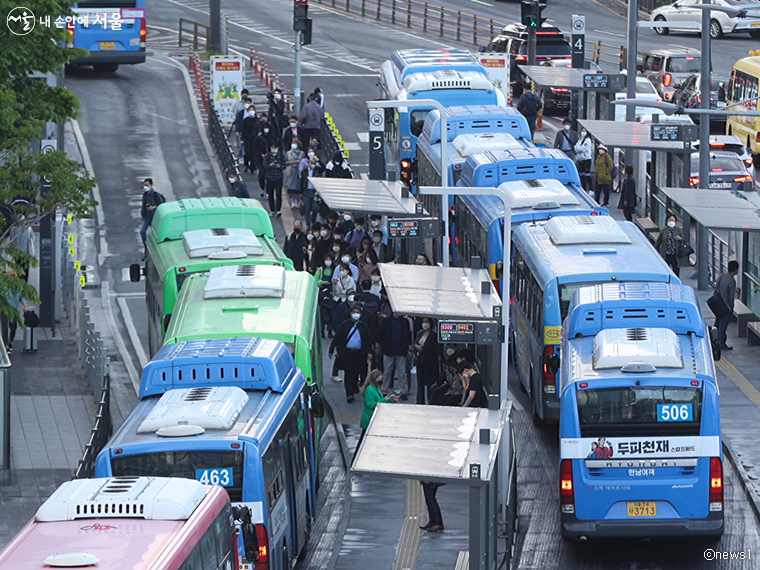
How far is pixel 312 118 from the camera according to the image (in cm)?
4097

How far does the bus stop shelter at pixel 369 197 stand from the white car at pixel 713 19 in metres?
37.2

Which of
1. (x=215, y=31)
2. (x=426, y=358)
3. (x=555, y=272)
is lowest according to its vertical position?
(x=426, y=358)

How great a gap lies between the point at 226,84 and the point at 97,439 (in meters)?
26.5

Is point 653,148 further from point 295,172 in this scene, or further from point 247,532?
point 247,532

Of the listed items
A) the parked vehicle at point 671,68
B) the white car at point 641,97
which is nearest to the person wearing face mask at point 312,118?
the white car at point 641,97

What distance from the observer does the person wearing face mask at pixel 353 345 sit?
23.9 metres

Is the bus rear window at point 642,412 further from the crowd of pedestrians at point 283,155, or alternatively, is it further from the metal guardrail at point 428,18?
the metal guardrail at point 428,18

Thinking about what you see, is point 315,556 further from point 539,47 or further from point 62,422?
point 539,47

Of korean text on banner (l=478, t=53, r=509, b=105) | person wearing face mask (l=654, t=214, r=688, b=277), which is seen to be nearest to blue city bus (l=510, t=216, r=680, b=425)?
person wearing face mask (l=654, t=214, r=688, b=277)

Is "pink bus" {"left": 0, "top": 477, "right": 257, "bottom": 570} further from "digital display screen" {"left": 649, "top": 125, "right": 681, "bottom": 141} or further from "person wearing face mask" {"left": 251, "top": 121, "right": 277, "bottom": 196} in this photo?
"person wearing face mask" {"left": 251, "top": 121, "right": 277, "bottom": 196}

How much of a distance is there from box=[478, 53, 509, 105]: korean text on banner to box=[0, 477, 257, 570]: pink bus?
33806 millimetres

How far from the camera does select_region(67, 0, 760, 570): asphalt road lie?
18281 mm

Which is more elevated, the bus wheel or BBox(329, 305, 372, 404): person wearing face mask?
the bus wheel

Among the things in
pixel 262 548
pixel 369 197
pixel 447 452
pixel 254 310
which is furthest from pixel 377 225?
pixel 447 452
